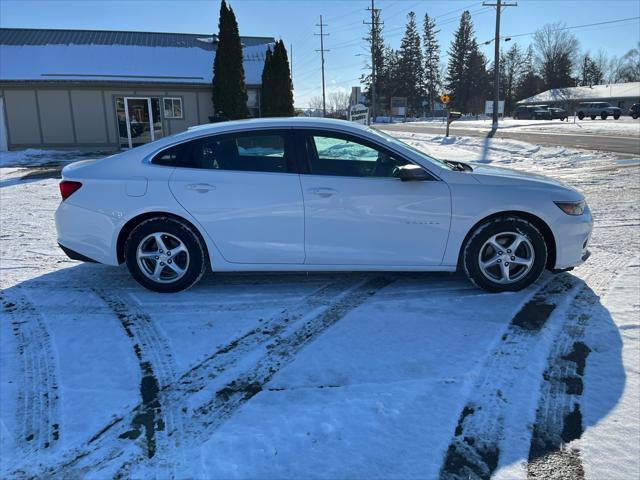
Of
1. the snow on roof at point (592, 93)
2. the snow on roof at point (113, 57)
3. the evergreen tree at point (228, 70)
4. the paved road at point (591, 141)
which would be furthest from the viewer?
the snow on roof at point (592, 93)

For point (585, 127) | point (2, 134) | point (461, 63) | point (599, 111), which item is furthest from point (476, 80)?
point (2, 134)

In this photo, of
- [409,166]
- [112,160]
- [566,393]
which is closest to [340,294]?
[409,166]

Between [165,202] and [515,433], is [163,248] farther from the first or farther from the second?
[515,433]

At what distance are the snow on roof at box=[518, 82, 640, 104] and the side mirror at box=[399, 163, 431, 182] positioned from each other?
7612 centimetres

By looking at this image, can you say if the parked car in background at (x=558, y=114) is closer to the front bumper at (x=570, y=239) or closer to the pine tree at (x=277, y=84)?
the pine tree at (x=277, y=84)

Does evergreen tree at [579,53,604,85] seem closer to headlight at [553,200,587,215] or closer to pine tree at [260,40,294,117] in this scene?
pine tree at [260,40,294,117]

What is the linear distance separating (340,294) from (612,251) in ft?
10.9

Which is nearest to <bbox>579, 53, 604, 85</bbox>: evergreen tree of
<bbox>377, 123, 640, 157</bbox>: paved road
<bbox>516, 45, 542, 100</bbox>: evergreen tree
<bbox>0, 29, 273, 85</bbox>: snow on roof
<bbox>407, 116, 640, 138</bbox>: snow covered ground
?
<bbox>516, 45, 542, 100</bbox>: evergreen tree

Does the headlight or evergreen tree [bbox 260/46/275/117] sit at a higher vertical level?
evergreen tree [bbox 260/46/275/117]

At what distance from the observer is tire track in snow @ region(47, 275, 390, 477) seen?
2406 millimetres

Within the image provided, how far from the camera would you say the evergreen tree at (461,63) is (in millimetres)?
85875

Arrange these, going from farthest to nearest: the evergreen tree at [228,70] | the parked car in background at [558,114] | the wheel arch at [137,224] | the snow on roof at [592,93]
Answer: the snow on roof at [592,93] → the parked car in background at [558,114] → the evergreen tree at [228,70] → the wheel arch at [137,224]

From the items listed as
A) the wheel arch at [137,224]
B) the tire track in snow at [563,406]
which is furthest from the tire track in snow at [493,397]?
the wheel arch at [137,224]

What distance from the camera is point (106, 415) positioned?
9.08 feet
